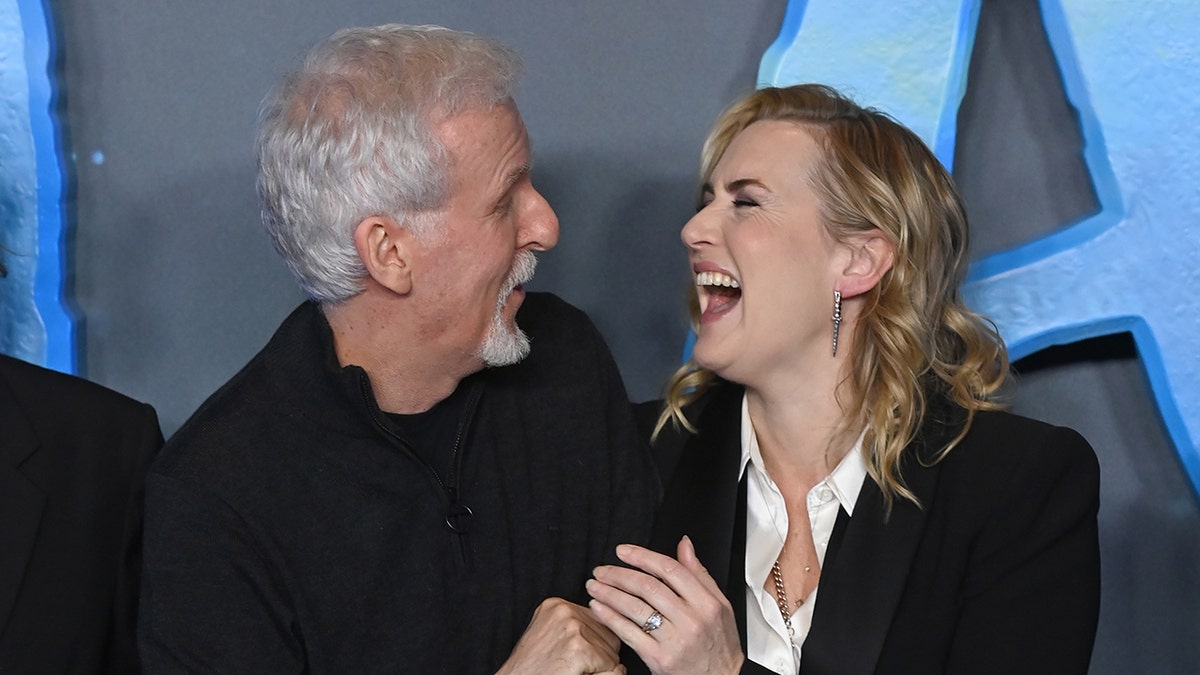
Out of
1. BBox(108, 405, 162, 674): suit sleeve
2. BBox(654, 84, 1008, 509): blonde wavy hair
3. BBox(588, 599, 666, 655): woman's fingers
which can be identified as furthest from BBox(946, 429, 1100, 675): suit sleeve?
BBox(108, 405, 162, 674): suit sleeve

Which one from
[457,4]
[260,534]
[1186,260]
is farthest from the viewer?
[457,4]

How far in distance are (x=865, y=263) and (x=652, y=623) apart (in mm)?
653

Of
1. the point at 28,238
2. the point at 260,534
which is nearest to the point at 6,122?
the point at 28,238

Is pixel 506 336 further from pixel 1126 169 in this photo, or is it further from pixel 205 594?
pixel 1126 169

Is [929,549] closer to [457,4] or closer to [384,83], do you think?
[384,83]

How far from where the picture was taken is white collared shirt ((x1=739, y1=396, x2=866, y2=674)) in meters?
1.90

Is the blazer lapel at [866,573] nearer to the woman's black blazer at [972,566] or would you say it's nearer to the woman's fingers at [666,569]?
the woman's black blazer at [972,566]

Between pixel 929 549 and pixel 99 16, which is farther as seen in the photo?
pixel 99 16

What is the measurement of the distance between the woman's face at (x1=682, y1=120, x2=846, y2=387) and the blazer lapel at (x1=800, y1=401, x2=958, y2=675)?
237 millimetres

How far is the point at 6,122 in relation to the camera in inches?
92.4

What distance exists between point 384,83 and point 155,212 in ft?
2.71

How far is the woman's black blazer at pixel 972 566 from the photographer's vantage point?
1.79 metres

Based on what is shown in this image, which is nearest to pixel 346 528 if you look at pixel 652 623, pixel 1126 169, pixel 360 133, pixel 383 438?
pixel 383 438

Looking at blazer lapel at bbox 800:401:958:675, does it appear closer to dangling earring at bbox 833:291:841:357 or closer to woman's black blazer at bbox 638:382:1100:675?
woman's black blazer at bbox 638:382:1100:675
